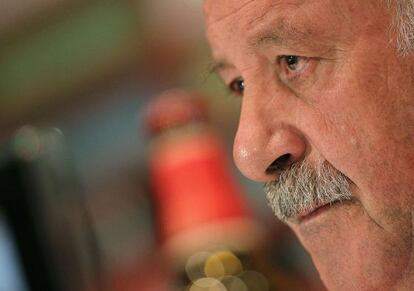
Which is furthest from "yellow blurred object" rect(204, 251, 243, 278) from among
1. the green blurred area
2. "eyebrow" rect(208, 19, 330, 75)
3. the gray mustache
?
the green blurred area

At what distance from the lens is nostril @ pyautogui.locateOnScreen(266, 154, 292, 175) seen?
1.53 m

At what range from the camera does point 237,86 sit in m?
1.77

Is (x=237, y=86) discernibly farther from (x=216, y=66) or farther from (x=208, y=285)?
(x=208, y=285)

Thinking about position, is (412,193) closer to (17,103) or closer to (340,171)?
(340,171)

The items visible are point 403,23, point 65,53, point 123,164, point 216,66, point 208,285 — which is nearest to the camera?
point 403,23

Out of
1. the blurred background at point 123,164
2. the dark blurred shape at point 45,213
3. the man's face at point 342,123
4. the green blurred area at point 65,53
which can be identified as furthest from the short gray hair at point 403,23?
the green blurred area at point 65,53

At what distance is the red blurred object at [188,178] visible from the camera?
2.71 meters

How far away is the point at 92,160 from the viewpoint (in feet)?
14.2

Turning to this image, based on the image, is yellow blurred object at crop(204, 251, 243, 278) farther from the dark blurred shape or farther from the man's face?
the man's face

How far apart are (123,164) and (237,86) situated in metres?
2.43

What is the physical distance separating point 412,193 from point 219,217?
1300 mm

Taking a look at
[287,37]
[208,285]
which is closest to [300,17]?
[287,37]

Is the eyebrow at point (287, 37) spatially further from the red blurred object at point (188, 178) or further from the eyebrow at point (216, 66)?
the red blurred object at point (188, 178)

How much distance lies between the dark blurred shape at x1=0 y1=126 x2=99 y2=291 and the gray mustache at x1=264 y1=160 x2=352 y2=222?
141 centimetres
